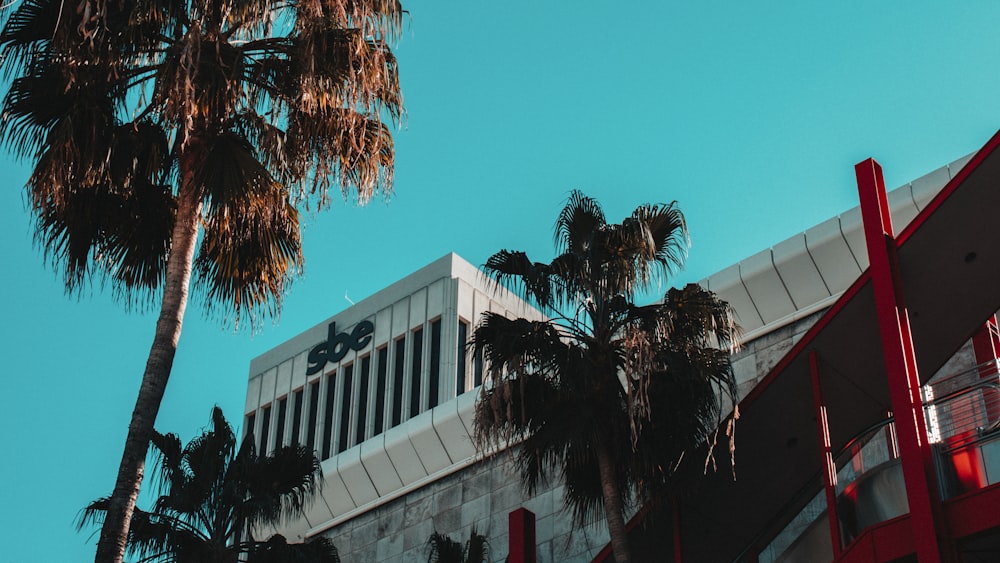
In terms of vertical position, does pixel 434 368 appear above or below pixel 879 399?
above

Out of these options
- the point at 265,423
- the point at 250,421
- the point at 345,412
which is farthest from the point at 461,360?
the point at 250,421

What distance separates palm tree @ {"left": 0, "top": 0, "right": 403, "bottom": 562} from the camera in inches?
587

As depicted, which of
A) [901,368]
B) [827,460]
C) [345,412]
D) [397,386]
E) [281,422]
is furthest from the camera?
[281,422]

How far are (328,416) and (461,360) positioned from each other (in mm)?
5856

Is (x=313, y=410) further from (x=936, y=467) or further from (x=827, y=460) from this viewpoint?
(x=936, y=467)

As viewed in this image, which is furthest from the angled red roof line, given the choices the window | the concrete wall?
the window

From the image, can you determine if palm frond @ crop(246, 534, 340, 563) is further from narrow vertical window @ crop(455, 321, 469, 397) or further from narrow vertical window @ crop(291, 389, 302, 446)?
narrow vertical window @ crop(291, 389, 302, 446)

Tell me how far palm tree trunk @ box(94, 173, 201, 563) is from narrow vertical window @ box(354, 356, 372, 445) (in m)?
30.9

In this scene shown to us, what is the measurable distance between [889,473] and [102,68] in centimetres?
1038

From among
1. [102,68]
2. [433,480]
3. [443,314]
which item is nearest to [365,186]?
[102,68]

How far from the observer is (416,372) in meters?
45.5

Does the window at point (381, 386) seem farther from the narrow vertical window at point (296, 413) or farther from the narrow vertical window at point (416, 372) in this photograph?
the narrow vertical window at point (296, 413)

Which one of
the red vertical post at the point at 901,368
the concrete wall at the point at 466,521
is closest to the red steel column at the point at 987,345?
the red vertical post at the point at 901,368

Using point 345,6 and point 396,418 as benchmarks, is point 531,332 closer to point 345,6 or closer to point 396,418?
point 345,6
